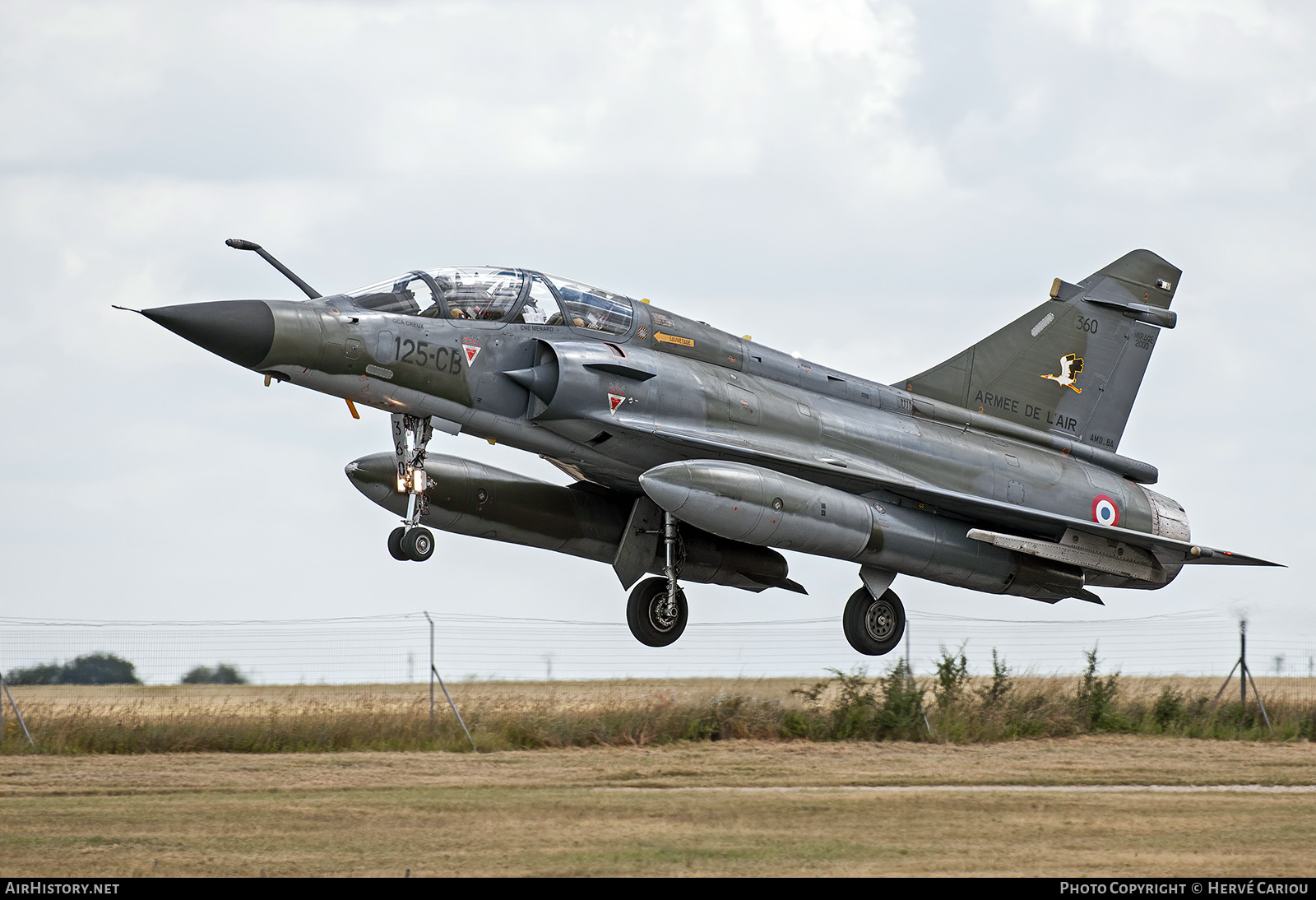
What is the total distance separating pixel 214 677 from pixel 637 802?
929 cm

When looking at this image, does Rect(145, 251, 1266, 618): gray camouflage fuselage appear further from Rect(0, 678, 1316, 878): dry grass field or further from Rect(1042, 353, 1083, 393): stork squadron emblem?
Rect(0, 678, 1316, 878): dry grass field

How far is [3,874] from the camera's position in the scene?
1005cm

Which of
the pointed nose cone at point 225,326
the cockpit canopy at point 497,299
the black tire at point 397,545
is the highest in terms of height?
the cockpit canopy at point 497,299

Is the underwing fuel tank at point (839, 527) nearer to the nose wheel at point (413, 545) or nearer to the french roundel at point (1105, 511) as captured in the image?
the french roundel at point (1105, 511)

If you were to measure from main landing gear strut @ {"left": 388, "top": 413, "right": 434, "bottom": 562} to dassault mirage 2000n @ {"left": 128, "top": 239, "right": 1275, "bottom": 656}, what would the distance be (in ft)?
0.07

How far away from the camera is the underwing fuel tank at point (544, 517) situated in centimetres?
1484

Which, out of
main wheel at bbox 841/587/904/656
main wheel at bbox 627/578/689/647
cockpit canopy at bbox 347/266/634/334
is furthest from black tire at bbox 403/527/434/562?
main wheel at bbox 841/587/904/656

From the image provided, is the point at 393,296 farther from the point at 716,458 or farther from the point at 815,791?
the point at 815,791

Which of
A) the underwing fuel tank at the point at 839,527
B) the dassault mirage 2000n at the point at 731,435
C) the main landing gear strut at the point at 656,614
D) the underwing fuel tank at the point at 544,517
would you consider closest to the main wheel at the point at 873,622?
the dassault mirage 2000n at the point at 731,435

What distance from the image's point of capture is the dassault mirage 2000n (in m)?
13.1

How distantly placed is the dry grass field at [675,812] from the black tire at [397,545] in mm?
2228

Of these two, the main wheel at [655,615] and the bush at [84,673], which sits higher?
the main wheel at [655,615]

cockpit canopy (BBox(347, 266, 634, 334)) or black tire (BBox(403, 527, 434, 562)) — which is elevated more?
cockpit canopy (BBox(347, 266, 634, 334))

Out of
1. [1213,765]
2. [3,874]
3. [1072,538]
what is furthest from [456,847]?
[1213,765]
